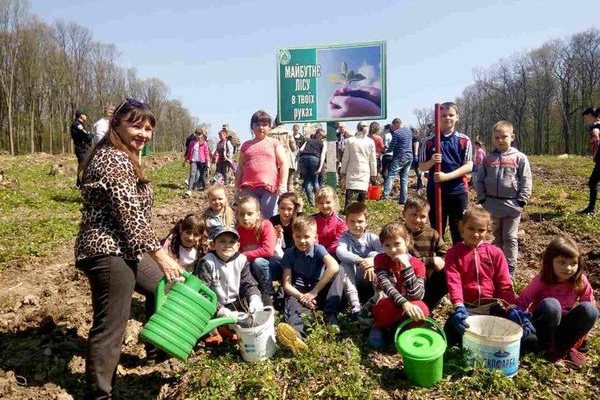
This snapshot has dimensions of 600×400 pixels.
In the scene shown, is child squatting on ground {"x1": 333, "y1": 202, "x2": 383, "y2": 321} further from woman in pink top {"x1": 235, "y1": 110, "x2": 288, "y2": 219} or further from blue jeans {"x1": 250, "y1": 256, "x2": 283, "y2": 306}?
woman in pink top {"x1": 235, "y1": 110, "x2": 288, "y2": 219}

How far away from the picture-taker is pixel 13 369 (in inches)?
139

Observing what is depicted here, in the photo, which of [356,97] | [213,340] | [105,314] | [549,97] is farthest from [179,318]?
[549,97]

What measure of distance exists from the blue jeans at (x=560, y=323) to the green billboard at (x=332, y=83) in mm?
6512

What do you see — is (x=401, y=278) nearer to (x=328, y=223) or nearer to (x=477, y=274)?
(x=477, y=274)

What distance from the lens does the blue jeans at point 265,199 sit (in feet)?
18.3

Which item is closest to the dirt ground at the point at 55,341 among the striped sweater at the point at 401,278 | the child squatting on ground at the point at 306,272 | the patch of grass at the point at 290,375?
the patch of grass at the point at 290,375

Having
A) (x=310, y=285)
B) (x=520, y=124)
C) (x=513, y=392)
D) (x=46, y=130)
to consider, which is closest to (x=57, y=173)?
(x=310, y=285)

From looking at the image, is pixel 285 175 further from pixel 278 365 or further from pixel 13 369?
pixel 13 369

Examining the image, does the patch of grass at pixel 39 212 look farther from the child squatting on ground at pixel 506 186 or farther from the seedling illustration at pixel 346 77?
the child squatting on ground at pixel 506 186

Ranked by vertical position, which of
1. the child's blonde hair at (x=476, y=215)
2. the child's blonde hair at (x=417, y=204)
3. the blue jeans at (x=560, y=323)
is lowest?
the blue jeans at (x=560, y=323)

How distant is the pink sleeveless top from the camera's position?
5484 mm

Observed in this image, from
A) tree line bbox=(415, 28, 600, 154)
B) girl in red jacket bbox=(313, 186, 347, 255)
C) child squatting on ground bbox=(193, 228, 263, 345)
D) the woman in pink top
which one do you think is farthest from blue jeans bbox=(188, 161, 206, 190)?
tree line bbox=(415, 28, 600, 154)

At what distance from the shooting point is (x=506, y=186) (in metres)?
4.90

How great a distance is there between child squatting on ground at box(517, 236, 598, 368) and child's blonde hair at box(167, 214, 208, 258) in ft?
9.15
